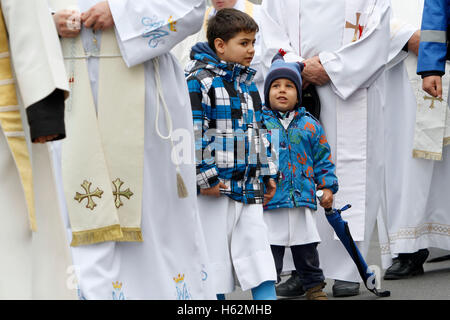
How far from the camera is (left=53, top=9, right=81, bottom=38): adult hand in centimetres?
472

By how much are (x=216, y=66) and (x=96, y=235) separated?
117 centimetres

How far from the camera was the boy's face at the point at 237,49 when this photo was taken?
5.57 m

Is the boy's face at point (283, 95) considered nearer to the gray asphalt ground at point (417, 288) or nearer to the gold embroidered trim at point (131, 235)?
the gray asphalt ground at point (417, 288)

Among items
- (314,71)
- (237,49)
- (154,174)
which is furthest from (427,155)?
(154,174)

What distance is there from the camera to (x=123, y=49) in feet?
15.8

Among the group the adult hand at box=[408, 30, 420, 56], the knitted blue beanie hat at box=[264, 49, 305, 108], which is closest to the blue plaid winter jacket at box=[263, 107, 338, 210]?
the knitted blue beanie hat at box=[264, 49, 305, 108]

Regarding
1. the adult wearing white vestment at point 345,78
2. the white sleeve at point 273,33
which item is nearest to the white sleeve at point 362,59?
the adult wearing white vestment at point 345,78

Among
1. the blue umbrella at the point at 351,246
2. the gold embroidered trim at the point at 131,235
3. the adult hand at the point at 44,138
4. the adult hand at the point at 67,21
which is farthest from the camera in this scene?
the blue umbrella at the point at 351,246

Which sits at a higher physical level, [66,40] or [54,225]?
[66,40]

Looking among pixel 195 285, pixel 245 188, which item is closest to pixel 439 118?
pixel 245 188

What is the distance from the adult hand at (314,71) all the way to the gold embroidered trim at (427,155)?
1.08 meters

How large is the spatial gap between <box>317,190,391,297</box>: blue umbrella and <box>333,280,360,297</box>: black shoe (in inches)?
10.6
